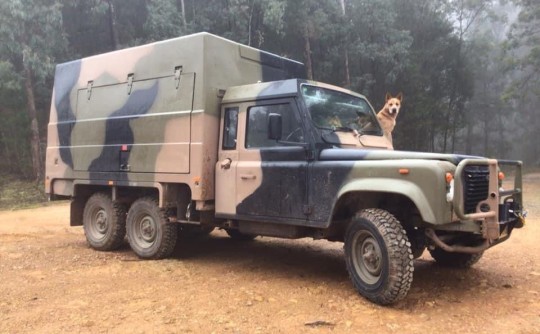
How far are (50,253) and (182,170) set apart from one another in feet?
9.19

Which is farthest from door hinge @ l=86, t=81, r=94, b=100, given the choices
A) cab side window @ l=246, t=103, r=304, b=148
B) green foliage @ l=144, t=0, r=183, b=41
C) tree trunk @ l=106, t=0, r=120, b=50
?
tree trunk @ l=106, t=0, r=120, b=50

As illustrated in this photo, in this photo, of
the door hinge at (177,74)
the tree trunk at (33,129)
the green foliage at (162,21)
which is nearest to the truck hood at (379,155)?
the door hinge at (177,74)

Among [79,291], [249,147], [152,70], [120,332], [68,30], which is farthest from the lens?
[68,30]

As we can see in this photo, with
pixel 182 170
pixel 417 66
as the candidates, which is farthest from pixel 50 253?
pixel 417 66

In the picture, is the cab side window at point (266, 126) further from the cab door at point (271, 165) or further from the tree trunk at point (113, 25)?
the tree trunk at point (113, 25)

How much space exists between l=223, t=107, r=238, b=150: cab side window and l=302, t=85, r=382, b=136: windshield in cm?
105

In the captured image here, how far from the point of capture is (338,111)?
619 cm

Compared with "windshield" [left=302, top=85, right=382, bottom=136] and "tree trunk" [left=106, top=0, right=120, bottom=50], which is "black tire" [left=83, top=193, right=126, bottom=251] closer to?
"windshield" [left=302, top=85, right=382, bottom=136]

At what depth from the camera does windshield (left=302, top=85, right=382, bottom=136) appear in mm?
5852

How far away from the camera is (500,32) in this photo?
5309 cm

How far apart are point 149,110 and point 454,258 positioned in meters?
4.57

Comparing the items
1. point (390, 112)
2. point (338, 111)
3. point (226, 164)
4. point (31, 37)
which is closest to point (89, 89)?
point (226, 164)

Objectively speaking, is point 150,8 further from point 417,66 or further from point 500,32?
point 500,32

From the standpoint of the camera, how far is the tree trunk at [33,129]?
64.2 feet
